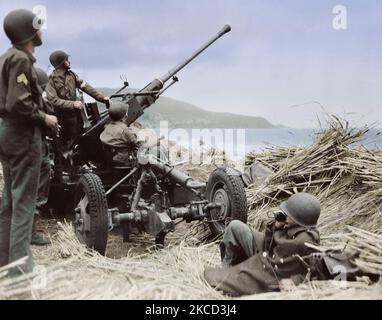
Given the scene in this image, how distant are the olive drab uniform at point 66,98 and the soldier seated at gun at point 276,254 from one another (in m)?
4.05

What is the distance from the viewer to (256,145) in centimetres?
1072

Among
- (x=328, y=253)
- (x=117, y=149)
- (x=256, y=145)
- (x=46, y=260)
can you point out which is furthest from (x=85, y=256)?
(x=256, y=145)

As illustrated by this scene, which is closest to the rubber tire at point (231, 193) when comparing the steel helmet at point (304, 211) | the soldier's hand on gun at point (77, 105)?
the steel helmet at point (304, 211)

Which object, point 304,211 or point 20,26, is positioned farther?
point 304,211

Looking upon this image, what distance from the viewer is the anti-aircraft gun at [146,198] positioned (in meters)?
6.72

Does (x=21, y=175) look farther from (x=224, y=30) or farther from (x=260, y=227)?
(x=224, y=30)

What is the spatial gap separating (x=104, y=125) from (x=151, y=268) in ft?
10.7

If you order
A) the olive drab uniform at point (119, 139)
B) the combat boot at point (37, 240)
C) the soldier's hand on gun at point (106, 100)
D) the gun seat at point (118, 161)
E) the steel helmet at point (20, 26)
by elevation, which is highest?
the steel helmet at point (20, 26)

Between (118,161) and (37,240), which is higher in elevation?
(118,161)

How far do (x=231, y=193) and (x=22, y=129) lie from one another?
2.71 m

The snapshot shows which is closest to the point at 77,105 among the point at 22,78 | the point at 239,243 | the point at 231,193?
the point at 231,193

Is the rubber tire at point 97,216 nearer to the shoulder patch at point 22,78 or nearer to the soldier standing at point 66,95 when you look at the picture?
the shoulder patch at point 22,78

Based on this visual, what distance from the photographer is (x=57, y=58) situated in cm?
902
